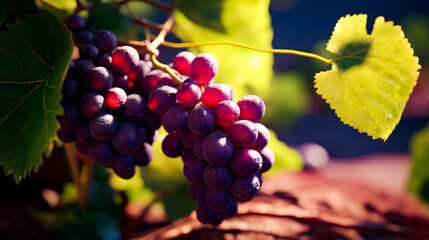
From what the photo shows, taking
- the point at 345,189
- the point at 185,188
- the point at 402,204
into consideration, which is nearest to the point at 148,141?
the point at 185,188

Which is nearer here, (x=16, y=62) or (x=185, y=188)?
(x=16, y=62)

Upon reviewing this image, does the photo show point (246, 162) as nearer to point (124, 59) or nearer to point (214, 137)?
point (214, 137)

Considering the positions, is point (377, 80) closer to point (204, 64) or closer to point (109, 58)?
point (204, 64)

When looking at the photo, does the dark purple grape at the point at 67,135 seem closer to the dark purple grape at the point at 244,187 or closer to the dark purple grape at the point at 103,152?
the dark purple grape at the point at 103,152

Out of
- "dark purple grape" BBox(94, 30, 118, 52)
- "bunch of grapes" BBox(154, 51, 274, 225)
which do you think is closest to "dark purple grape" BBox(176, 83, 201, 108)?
"bunch of grapes" BBox(154, 51, 274, 225)

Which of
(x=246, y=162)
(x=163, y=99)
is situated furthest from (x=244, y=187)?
(x=163, y=99)

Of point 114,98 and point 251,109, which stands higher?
point 251,109
